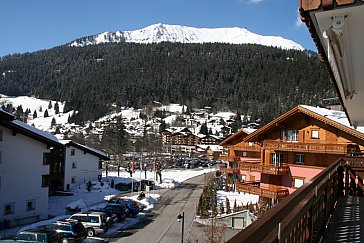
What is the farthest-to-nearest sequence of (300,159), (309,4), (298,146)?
(300,159) → (298,146) → (309,4)

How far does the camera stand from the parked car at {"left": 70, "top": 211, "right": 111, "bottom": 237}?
23.0 m

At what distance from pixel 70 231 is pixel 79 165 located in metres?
23.0

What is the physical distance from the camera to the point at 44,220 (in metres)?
26.6

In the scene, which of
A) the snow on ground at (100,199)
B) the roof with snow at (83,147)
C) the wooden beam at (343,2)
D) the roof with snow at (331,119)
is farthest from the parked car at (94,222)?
the wooden beam at (343,2)

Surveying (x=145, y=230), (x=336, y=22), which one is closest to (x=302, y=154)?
(x=145, y=230)

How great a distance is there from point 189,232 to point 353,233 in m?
20.1

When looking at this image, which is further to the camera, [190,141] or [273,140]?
[190,141]

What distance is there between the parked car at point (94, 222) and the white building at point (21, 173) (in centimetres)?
427

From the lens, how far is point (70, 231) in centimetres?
2016

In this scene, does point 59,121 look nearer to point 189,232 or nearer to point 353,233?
point 189,232

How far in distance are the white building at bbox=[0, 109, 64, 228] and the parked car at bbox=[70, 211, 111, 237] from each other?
4275 mm

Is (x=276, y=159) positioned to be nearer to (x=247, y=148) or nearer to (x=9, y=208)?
(x=247, y=148)

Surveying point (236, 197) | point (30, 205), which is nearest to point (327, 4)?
point (30, 205)

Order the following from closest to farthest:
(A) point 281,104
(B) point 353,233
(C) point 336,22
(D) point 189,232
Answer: (C) point 336,22, (B) point 353,233, (D) point 189,232, (A) point 281,104
